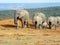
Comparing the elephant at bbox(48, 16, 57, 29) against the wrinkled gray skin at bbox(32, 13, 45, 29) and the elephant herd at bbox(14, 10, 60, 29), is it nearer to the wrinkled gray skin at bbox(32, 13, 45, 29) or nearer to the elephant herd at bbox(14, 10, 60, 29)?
the elephant herd at bbox(14, 10, 60, 29)

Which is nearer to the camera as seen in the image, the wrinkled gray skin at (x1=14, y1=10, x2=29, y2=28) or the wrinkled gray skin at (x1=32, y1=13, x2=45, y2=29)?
the wrinkled gray skin at (x1=14, y1=10, x2=29, y2=28)

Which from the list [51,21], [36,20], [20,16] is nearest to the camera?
[20,16]

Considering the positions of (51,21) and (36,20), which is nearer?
(36,20)

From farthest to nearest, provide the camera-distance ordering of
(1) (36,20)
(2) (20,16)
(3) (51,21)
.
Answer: (3) (51,21), (1) (36,20), (2) (20,16)

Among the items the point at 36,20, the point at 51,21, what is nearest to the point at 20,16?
the point at 36,20

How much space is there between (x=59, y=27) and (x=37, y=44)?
14223mm

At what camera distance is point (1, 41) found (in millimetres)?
20094

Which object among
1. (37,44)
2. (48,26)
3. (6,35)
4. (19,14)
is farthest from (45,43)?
(48,26)

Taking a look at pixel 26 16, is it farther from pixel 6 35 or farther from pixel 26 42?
pixel 26 42

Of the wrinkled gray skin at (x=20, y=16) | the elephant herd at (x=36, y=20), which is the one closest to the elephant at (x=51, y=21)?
the elephant herd at (x=36, y=20)

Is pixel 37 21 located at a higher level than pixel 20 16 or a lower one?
lower

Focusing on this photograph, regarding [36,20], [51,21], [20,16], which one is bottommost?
[51,21]

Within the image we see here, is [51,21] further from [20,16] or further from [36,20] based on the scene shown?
[20,16]

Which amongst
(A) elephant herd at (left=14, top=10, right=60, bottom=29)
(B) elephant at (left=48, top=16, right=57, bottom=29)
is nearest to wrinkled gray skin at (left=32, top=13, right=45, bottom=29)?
(A) elephant herd at (left=14, top=10, right=60, bottom=29)
